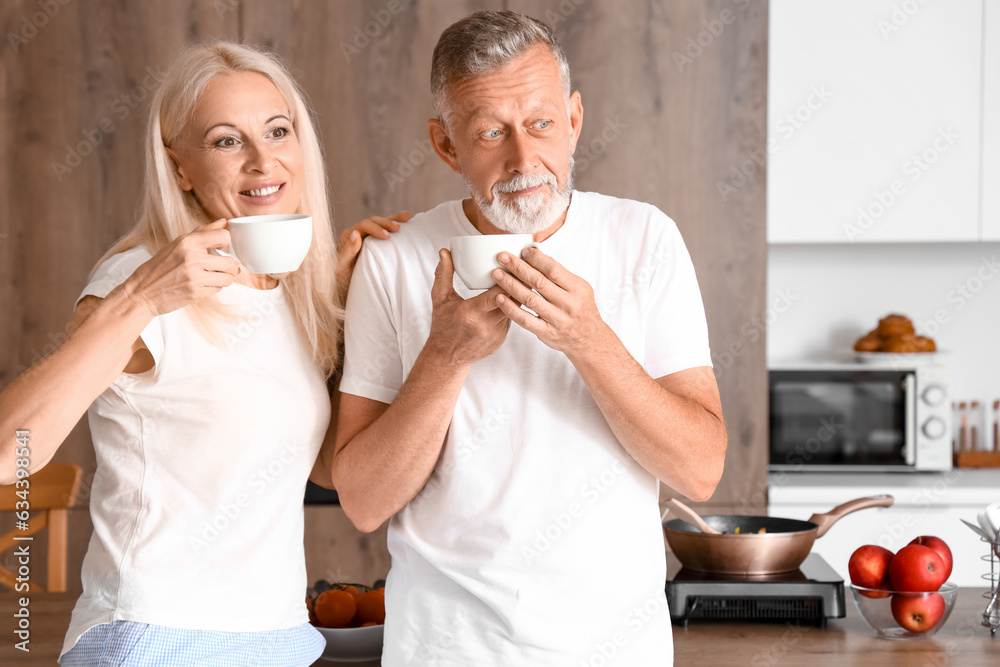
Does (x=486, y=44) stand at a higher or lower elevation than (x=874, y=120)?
lower

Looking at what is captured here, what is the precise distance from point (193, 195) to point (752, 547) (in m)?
1.06

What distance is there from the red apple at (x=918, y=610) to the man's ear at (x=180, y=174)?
1262 millimetres

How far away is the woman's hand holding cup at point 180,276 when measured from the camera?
101cm

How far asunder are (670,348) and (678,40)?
1.91m

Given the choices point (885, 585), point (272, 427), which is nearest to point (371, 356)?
point (272, 427)

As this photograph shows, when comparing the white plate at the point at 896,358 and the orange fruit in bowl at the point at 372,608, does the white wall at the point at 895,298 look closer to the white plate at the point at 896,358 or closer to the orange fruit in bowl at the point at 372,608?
the white plate at the point at 896,358

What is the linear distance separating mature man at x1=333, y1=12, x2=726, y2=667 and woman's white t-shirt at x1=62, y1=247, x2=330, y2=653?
0.39 feet

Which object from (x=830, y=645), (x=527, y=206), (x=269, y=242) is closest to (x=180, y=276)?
(x=269, y=242)

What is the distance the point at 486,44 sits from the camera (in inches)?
47.0

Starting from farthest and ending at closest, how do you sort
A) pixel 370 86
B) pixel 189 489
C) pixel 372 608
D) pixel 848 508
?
pixel 370 86 → pixel 848 508 → pixel 372 608 → pixel 189 489

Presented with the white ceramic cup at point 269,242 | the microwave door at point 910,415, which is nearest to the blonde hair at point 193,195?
the white ceramic cup at point 269,242

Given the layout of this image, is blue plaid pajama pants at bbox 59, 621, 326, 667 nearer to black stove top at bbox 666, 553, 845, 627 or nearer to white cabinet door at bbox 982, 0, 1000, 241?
black stove top at bbox 666, 553, 845, 627

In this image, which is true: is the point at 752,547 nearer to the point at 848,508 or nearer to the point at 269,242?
the point at 848,508

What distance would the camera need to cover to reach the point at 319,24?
281cm
